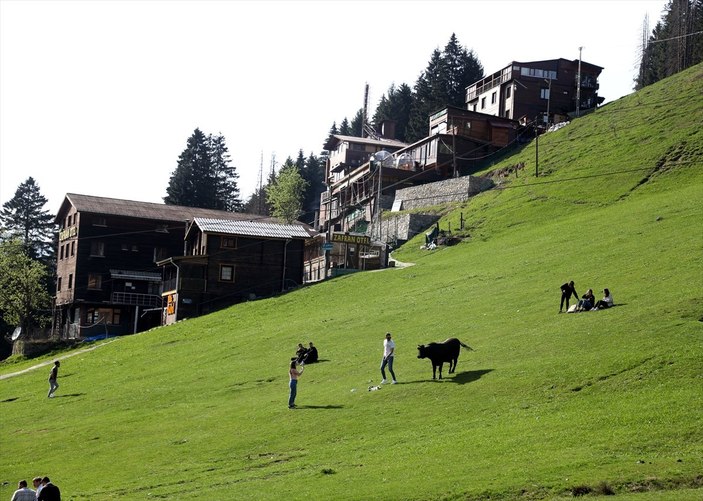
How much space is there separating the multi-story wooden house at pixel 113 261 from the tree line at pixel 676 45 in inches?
2917

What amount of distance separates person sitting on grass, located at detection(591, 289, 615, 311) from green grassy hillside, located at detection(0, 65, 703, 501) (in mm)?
1000

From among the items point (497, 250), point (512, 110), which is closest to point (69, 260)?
point (497, 250)

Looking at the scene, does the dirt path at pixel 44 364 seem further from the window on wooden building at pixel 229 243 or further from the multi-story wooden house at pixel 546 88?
the multi-story wooden house at pixel 546 88

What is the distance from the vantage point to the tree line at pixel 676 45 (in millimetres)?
136125

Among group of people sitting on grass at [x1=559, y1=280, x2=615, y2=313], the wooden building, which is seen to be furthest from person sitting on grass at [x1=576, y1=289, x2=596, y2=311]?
the wooden building

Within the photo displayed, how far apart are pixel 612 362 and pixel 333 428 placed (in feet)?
33.9

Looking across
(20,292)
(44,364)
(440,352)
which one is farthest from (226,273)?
(440,352)

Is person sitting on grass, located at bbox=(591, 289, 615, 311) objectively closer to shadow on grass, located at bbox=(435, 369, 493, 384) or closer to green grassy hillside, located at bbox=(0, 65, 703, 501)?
green grassy hillside, located at bbox=(0, 65, 703, 501)

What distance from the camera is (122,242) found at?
108875 mm

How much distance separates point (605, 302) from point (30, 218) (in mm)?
121313

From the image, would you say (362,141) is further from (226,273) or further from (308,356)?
(308,356)

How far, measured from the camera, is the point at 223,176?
6604 inches

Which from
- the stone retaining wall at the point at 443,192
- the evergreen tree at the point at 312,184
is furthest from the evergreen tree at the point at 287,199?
the evergreen tree at the point at 312,184

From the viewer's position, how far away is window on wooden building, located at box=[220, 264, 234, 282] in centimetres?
8862
